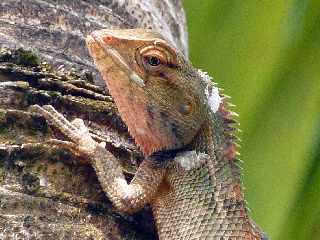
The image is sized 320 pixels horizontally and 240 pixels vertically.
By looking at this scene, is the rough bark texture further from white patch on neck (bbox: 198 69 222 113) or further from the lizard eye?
white patch on neck (bbox: 198 69 222 113)

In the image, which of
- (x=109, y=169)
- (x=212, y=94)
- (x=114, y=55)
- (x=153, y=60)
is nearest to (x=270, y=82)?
(x=212, y=94)

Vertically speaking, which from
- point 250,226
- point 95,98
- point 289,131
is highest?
point 95,98

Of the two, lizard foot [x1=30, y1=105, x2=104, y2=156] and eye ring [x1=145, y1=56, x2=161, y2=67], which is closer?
lizard foot [x1=30, y1=105, x2=104, y2=156]

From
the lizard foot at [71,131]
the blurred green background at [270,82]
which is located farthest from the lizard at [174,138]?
the blurred green background at [270,82]

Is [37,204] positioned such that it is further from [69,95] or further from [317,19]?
[317,19]

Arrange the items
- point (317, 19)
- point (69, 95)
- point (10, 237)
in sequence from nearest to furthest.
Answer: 1. point (10, 237)
2. point (69, 95)
3. point (317, 19)

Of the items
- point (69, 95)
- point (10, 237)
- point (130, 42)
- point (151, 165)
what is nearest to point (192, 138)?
point (151, 165)

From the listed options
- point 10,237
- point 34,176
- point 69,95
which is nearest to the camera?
point 10,237

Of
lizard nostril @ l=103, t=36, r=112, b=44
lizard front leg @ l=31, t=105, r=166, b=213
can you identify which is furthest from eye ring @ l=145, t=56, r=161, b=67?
lizard front leg @ l=31, t=105, r=166, b=213
